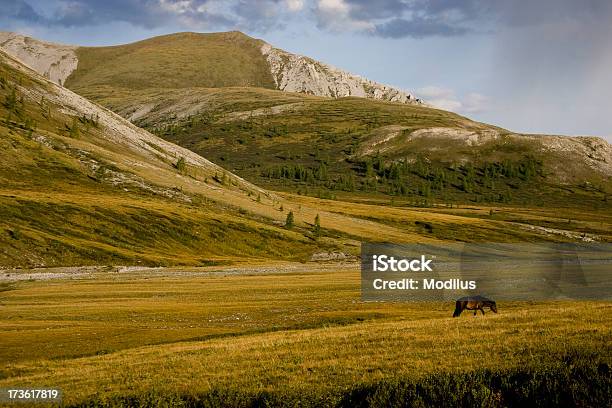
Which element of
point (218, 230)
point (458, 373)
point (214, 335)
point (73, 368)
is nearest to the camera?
point (458, 373)

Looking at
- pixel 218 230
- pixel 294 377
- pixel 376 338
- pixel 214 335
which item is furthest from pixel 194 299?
pixel 218 230

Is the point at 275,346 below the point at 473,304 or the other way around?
below

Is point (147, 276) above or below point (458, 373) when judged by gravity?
below

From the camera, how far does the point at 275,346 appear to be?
110 feet

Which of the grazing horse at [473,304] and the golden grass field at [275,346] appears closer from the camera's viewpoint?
the golden grass field at [275,346]

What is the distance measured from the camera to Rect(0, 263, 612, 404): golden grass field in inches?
971

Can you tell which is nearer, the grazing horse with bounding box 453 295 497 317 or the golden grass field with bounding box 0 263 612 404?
the golden grass field with bounding box 0 263 612 404

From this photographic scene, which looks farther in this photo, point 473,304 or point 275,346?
point 473,304

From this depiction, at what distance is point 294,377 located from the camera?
2500 cm

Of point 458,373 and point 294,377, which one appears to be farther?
point 294,377

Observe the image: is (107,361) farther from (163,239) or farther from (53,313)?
(163,239)

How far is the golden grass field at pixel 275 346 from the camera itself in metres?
24.7

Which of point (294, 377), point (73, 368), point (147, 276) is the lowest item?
point (147, 276)

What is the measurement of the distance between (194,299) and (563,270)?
49.0m
